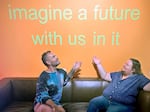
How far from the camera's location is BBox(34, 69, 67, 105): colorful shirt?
2385 mm

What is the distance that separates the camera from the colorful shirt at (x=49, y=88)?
2385mm

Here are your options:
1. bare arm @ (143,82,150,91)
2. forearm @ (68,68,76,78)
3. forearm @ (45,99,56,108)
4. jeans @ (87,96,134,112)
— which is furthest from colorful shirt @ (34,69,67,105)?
bare arm @ (143,82,150,91)

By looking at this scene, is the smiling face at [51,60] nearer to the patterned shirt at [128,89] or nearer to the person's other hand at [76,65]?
the person's other hand at [76,65]

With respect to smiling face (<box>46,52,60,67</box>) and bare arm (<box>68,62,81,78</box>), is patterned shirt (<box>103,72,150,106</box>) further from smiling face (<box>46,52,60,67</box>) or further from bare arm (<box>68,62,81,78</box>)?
smiling face (<box>46,52,60,67</box>)

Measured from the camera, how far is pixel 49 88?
242 centimetres

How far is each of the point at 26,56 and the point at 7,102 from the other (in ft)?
1.99

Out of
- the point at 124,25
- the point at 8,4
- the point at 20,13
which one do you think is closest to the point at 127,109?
the point at 124,25

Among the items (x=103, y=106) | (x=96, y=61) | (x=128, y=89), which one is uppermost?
(x=96, y=61)

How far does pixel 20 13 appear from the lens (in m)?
2.73

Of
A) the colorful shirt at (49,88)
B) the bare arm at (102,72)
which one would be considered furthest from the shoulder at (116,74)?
the colorful shirt at (49,88)

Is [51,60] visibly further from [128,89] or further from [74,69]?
[128,89]

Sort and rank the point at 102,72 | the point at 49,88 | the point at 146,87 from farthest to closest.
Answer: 1. the point at 102,72
2. the point at 49,88
3. the point at 146,87

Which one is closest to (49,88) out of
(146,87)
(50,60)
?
(50,60)

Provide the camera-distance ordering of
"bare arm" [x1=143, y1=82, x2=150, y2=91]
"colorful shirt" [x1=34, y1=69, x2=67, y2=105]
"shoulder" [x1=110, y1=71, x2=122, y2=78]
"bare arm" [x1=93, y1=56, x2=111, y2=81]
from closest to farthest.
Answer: "bare arm" [x1=143, y1=82, x2=150, y2=91] → "colorful shirt" [x1=34, y1=69, x2=67, y2=105] → "shoulder" [x1=110, y1=71, x2=122, y2=78] → "bare arm" [x1=93, y1=56, x2=111, y2=81]
